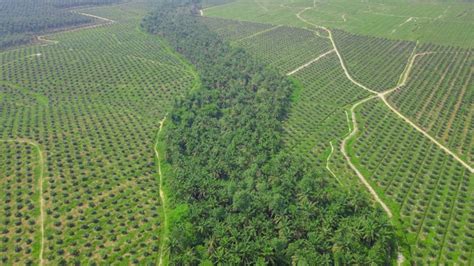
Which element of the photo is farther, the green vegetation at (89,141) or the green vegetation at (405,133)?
the green vegetation at (405,133)

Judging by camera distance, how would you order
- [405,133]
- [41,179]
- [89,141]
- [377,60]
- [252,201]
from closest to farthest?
[252,201] < [41,179] < [89,141] < [405,133] < [377,60]

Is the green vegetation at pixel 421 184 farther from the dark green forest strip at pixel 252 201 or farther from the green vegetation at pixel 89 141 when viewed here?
the green vegetation at pixel 89 141

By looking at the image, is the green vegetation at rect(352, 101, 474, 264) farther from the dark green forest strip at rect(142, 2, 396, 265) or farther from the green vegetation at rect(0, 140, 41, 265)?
the green vegetation at rect(0, 140, 41, 265)

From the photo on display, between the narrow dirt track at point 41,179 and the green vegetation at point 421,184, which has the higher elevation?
the green vegetation at point 421,184

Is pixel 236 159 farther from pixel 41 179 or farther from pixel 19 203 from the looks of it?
pixel 19 203

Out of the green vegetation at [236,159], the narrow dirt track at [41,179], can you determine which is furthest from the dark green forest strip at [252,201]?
the narrow dirt track at [41,179]

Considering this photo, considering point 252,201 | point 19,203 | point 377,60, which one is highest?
point 377,60

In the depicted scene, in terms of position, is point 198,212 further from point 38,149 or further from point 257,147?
point 38,149

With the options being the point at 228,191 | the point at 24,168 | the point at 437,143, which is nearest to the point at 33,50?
the point at 24,168

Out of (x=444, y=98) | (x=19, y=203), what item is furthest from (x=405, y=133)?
(x=19, y=203)
